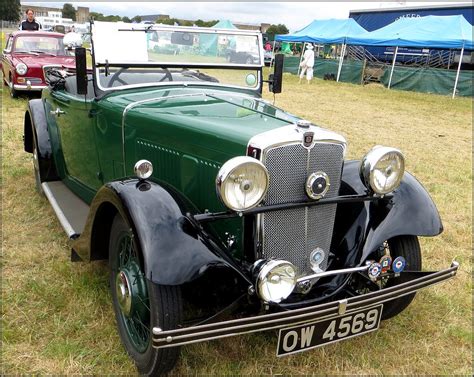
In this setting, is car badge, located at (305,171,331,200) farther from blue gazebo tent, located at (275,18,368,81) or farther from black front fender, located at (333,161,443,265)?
blue gazebo tent, located at (275,18,368,81)

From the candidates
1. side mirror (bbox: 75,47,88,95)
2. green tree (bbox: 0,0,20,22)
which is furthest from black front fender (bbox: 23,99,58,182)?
green tree (bbox: 0,0,20,22)

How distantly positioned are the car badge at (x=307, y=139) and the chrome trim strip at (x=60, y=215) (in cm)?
162

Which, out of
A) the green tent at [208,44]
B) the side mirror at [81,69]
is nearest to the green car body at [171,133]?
the side mirror at [81,69]

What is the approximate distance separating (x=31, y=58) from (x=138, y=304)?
9.18m

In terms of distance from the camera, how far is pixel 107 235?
263cm

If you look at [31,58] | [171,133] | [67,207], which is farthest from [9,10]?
[171,133]

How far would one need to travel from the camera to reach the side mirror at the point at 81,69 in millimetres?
2980

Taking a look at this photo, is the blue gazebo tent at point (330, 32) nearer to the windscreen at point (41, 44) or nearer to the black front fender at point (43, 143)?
the windscreen at point (41, 44)

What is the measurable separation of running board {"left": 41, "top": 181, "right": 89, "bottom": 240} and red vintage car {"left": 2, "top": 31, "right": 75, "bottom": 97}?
6.01 metres

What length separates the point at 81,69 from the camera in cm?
305

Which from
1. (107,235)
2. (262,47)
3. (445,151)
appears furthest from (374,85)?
(107,235)

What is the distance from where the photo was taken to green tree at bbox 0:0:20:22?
5647 centimetres

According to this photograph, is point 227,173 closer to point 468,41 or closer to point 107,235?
point 107,235

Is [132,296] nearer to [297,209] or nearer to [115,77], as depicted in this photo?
[297,209]
